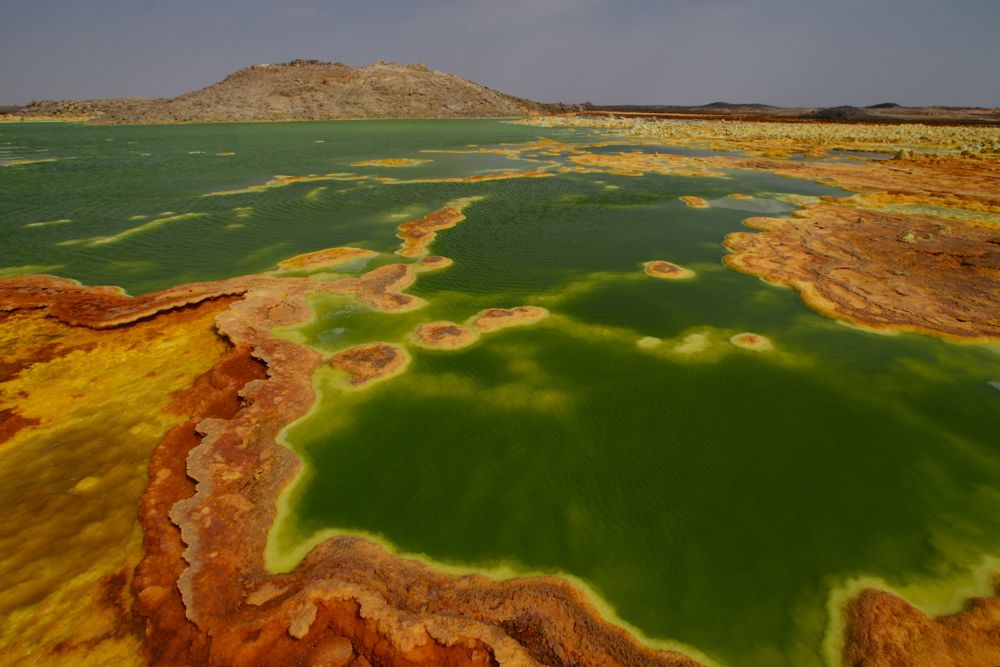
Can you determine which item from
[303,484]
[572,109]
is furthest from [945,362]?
[572,109]

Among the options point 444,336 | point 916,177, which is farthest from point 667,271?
point 916,177

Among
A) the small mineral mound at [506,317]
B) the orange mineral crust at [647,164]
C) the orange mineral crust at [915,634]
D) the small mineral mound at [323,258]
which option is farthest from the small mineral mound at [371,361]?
the orange mineral crust at [647,164]

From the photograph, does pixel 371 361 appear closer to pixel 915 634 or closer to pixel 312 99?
pixel 915 634

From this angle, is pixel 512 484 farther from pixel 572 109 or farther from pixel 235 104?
pixel 572 109

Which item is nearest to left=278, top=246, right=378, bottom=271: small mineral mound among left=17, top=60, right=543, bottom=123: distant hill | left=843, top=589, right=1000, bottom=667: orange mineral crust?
left=843, top=589, right=1000, bottom=667: orange mineral crust

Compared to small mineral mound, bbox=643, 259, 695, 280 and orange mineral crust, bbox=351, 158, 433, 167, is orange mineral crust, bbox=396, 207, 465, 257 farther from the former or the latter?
orange mineral crust, bbox=351, 158, 433, 167
